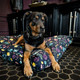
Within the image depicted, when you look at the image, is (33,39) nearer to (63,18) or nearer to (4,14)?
(63,18)

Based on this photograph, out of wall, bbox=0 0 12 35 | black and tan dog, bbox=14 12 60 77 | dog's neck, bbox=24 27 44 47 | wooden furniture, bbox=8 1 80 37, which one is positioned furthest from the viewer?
wall, bbox=0 0 12 35

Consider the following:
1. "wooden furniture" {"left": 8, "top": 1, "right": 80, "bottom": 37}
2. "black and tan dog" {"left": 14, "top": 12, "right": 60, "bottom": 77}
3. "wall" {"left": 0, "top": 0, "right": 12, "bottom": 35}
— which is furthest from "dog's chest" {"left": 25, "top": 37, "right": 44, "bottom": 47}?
"wall" {"left": 0, "top": 0, "right": 12, "bottom": 35}

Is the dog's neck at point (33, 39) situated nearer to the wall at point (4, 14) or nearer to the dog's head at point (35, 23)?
the dog's head at point (35, 23)

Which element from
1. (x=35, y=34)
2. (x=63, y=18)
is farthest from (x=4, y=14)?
(x=35, y=34)

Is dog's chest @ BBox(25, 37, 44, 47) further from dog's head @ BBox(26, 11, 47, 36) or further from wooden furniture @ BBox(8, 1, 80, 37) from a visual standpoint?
wooden furniture @ BBox(8, 1, 80, 37)

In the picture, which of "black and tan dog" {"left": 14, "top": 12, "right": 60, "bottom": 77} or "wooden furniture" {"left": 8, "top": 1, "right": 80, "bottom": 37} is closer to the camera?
"black and tan dog" {"left": 14, "top": 12, "right": 60, "bottom": 77}

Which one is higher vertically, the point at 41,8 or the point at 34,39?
the point at 41,8

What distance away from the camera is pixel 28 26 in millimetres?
1275

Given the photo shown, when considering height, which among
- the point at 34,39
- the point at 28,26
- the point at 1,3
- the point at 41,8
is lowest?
the point at 34,39

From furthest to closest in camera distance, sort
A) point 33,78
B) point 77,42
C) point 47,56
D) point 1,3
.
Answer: point 1,3, point 77,42, point 47,56, point 33,78

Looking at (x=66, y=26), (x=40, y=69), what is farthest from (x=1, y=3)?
(x=40, y=69)

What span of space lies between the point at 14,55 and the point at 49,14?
68.8 inches

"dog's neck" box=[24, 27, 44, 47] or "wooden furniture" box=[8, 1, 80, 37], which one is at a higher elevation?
"wooden furniture" box=[8, 1, 80, 37]

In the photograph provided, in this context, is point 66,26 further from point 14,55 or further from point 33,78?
point 33,78
